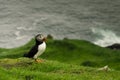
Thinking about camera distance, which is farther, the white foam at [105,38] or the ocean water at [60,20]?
the ocean water at [60,20]

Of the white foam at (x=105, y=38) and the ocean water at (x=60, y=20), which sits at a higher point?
the ocean water at (x=60, y=20)

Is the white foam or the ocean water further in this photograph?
the ocean water

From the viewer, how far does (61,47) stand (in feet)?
316

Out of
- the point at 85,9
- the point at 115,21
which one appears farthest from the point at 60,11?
the point at 115,21

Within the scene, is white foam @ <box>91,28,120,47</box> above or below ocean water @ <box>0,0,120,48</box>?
below

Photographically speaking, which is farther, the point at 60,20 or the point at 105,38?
the point at 60,20

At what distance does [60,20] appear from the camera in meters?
165

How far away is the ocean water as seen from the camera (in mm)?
148500

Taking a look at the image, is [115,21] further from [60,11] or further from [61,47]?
[61,47]

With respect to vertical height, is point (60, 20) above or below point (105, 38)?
above

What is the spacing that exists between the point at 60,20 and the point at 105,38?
957 inches

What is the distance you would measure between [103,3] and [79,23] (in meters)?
25.1

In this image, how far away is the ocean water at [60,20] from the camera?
14850 cm

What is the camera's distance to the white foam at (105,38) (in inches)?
5605
